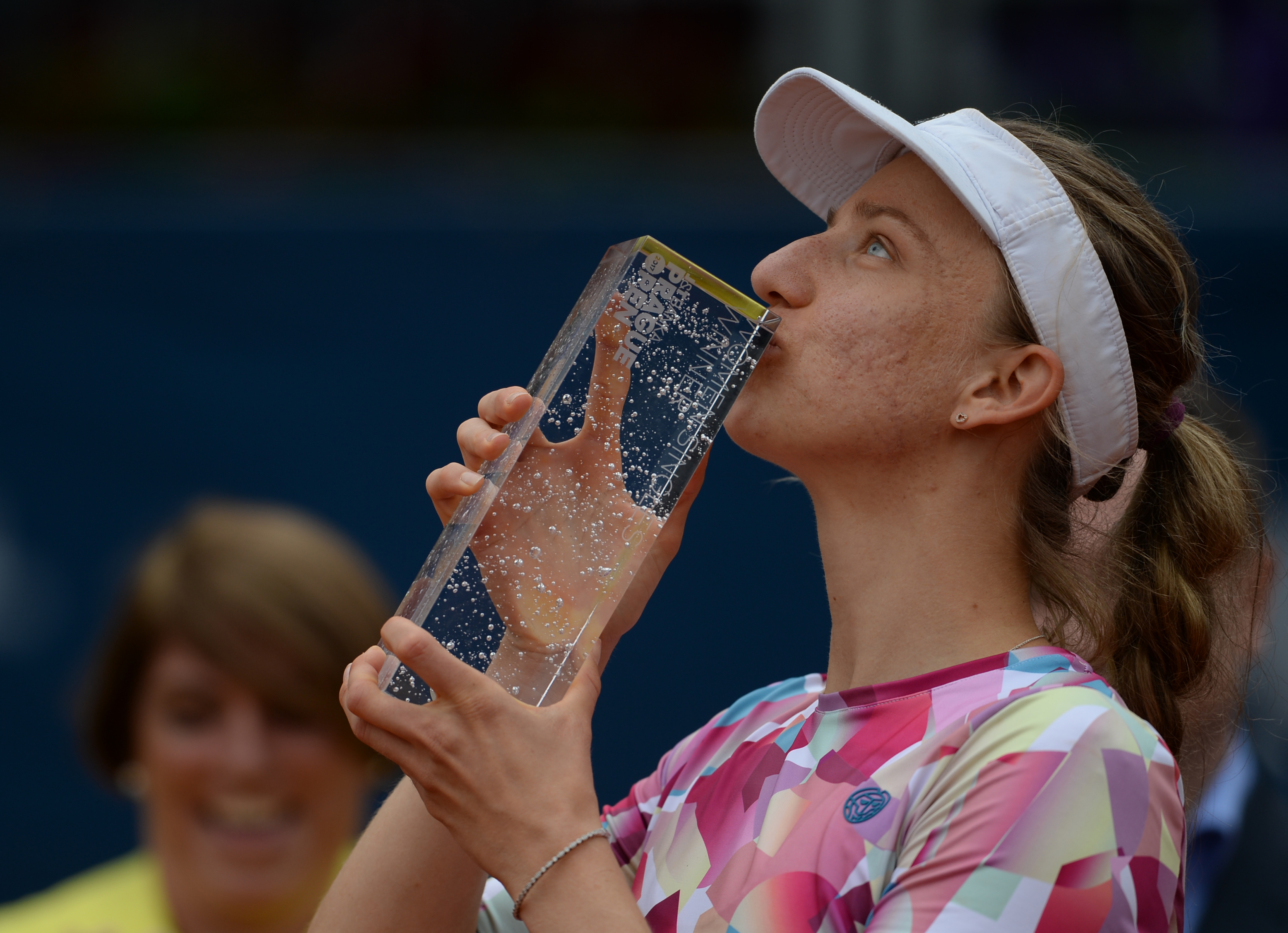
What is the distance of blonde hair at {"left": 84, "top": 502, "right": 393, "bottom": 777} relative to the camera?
257cm

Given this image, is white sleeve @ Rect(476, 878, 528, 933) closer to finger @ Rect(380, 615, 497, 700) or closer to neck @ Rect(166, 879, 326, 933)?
finger @ Rect(380, 615, 497, 700)

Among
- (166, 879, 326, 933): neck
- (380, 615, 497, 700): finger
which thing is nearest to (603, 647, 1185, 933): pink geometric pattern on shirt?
(380, 615, 497, 700): finger

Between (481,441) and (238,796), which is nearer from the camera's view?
(481,441)

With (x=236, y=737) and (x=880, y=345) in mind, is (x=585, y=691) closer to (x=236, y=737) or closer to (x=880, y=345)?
(x=880, y=345)

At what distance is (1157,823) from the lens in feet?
3.35

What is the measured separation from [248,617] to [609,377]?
4.85 ft

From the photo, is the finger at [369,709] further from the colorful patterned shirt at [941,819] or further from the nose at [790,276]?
the nose at [790,276]

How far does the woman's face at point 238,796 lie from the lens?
257 cm

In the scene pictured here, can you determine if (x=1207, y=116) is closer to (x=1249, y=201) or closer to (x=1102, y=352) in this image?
(x=1249, y=201)

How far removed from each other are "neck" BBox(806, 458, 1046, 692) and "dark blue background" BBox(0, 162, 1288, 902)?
2.53 m

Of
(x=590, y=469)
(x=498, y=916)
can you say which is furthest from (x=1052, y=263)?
(x=498, y=916)

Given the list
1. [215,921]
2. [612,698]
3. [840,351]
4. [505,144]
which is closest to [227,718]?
[215,921]

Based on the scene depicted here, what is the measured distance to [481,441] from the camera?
1304mm

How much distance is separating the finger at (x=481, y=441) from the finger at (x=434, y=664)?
0.26 metres
